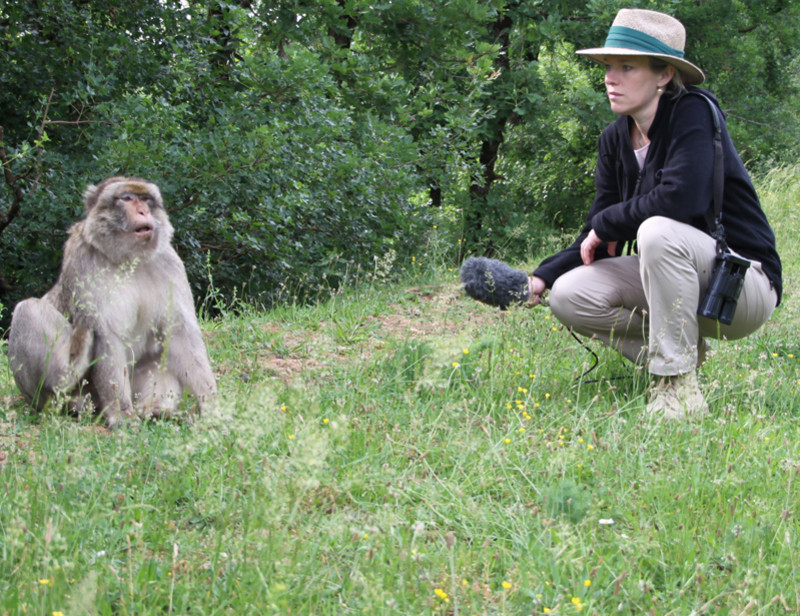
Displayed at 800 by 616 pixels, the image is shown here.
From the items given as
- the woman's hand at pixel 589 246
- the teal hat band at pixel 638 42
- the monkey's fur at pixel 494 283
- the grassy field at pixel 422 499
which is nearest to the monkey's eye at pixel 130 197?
the grassy field at pixel 422 499

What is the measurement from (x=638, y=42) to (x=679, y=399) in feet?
5.50

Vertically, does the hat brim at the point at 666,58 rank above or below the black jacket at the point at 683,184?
above

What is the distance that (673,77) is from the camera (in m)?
4.13

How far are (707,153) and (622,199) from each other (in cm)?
69

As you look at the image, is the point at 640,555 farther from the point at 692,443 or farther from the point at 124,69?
the point at 124,69

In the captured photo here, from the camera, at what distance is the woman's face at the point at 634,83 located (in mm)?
4105

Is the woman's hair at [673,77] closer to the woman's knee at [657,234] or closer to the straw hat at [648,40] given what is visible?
the straw hat at [648,40]

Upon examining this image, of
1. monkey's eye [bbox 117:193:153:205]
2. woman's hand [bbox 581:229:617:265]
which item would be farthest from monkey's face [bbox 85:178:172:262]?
woman's hand [bbox 581:229:617:265]

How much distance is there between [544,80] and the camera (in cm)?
1162

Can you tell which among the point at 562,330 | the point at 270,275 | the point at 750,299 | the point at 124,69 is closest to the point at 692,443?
the point at 750,299

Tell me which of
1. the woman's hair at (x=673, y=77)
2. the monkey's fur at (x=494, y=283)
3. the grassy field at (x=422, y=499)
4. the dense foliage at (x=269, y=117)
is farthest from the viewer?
the dense foliage at (x=269, y=117)

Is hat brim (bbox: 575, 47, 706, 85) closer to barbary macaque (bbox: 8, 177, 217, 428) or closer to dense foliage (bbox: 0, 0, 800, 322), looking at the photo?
barbary macaque (bbox: 8, 177, 217, 428)

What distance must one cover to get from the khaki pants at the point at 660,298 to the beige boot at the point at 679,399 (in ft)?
0.20

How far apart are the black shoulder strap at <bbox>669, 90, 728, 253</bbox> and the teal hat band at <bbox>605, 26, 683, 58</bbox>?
0.75 feet
